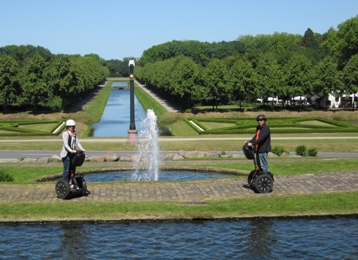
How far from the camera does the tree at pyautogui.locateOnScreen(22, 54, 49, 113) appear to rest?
85750 millimetres

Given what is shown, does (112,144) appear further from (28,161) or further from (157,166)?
(157,166)

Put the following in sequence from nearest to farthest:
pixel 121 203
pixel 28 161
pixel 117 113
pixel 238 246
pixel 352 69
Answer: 1. pixel 238 246
2. pixel 121 203
3. pixel 28 161
4. pixel 352 69
5. pixel 117 113

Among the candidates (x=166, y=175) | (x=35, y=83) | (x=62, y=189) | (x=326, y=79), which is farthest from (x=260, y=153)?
(x=326, y=79)

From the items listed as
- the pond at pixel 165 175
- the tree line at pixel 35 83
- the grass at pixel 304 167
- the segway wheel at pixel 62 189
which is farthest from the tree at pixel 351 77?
the segway wheel at pixel 62 189

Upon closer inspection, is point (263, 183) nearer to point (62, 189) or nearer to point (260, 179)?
point (260, 179)

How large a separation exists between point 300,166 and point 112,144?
79.5 feet

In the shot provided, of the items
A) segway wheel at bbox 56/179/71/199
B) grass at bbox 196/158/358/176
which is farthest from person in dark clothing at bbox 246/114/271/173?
segway wheel at bbox 56/179/71/199

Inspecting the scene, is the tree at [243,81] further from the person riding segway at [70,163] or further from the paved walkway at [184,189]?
the person riding segway at [70,163]

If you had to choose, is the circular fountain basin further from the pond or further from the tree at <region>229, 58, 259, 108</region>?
the tree at <region>229, 58, 259, 108</region>

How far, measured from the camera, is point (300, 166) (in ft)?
84.2

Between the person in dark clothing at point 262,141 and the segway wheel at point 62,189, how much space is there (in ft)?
21.0

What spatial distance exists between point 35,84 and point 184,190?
70169mm

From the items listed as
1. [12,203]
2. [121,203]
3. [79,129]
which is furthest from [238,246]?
[79,129]

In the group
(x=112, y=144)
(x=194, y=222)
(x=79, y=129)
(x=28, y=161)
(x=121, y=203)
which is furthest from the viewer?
(x=79, y=129)
